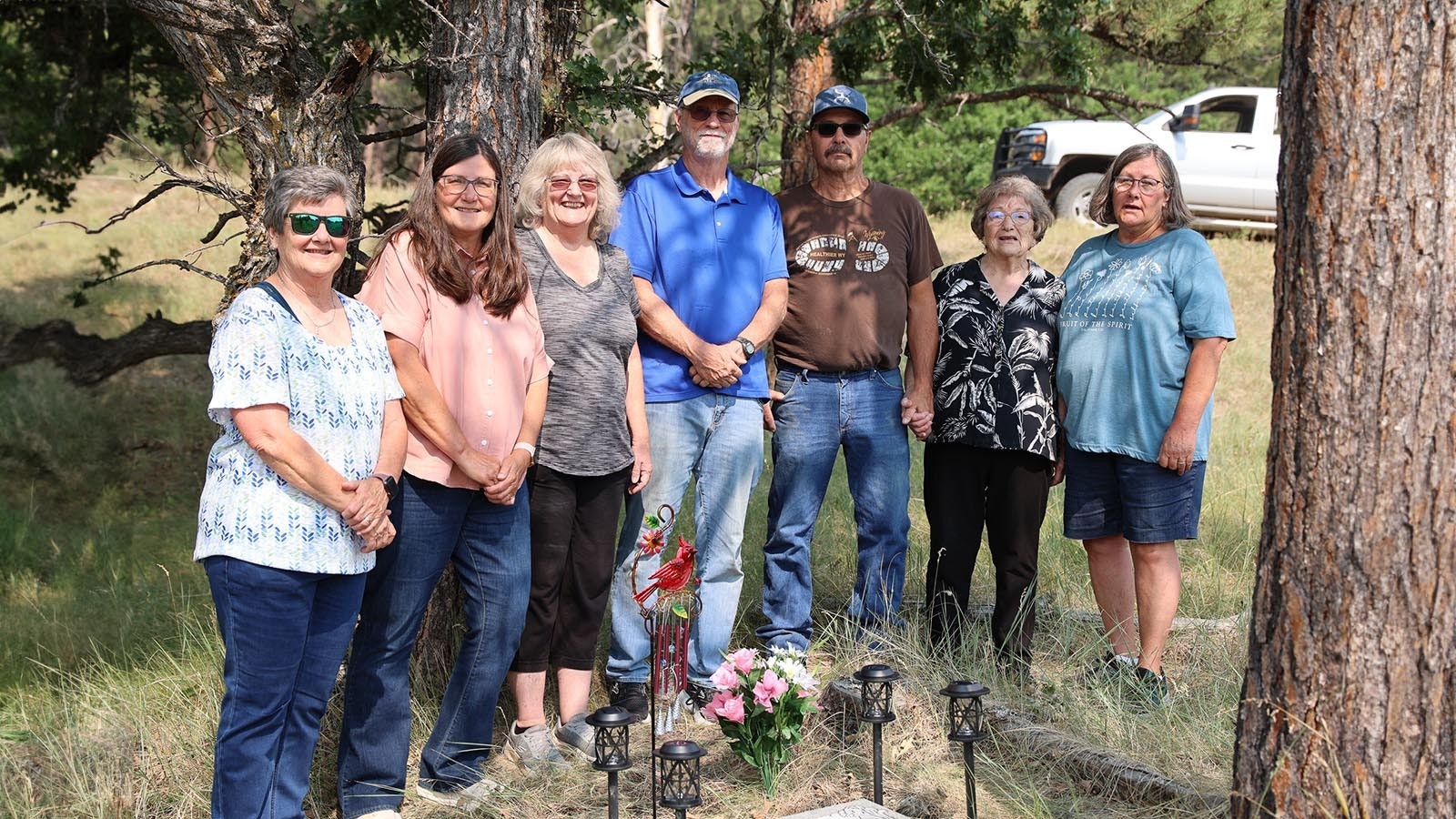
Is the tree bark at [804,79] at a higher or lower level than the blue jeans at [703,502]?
higher

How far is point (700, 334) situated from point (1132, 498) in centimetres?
157

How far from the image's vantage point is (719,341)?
14.4 feet

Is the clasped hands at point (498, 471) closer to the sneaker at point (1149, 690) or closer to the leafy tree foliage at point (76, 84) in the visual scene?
the sneaker at point (1149, 690)

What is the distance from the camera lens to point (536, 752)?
13.7 feet

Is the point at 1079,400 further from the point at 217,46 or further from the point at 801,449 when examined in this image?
the point at 217,46

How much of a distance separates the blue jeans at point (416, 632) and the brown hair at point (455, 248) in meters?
0.58

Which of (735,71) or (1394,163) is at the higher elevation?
(735,71)

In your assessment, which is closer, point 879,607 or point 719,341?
point 719,341

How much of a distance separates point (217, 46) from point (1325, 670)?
3.92m

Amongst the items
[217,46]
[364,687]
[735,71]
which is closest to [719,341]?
[364,687]

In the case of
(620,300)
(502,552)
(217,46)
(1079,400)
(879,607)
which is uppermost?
(217,46)

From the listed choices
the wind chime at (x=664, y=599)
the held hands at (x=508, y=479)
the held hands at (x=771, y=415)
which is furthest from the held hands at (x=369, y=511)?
the held hands at (x=771, y=415)

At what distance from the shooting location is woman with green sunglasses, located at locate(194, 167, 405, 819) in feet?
10.5

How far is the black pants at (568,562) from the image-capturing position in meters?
4.10
